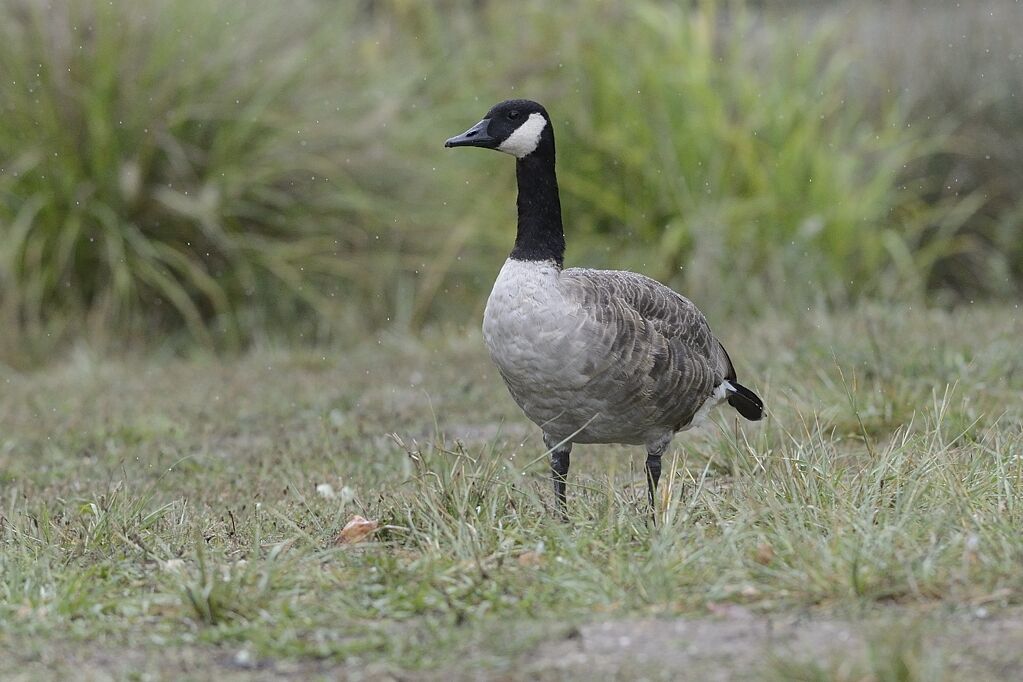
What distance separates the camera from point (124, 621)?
364 centimetres

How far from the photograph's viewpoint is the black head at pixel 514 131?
518 centimetres

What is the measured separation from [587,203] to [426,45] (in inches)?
90.8

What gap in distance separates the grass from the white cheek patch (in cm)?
107

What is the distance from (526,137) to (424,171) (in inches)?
180

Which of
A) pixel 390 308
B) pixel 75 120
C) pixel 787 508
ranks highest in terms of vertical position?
pixel 75 120

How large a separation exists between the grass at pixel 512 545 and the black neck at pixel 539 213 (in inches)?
25.2

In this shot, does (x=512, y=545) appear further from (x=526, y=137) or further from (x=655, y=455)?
(x=526, y=137)

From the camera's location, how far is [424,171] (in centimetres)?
970

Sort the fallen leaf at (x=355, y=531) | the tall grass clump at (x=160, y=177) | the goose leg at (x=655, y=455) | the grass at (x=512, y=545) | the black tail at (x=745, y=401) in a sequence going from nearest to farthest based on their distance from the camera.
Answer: the grass at (x=512, y=545), the fallen leaf at (x=355, y=531), the goose leg at (x=655, y=455), the black tail at (x=745, y=401), the tall grass clump at (x=160, y=177)

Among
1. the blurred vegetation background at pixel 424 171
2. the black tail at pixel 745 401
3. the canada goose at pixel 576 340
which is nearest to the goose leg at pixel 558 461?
the canada goose at pixel 576 340

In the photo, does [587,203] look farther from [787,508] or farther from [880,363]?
[787,508]

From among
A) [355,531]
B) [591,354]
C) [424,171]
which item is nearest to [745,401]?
[591,354]

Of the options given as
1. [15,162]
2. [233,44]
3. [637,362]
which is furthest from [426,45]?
[637,362]

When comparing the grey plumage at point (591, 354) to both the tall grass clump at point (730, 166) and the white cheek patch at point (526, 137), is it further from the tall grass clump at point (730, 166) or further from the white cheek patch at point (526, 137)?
the tall grass clump at point (730, 166)
